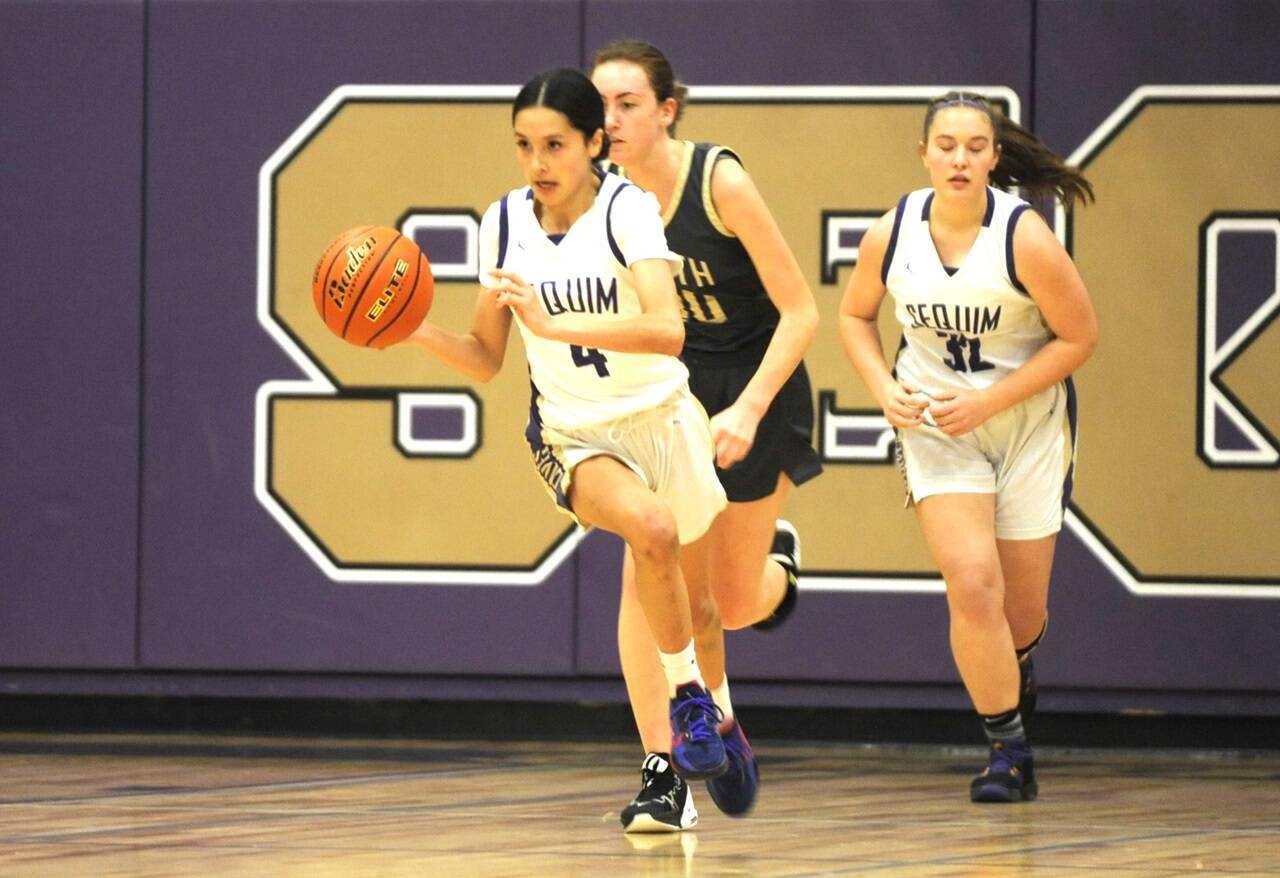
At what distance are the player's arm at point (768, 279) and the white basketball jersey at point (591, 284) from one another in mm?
245

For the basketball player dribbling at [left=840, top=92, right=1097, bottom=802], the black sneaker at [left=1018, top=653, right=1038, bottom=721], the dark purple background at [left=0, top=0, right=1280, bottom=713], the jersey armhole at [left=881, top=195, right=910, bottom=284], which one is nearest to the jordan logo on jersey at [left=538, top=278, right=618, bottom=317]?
the basketball player dribbling at [left=840, top=92, right=1097, bottom=802]

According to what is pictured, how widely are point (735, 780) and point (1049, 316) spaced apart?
1492mm

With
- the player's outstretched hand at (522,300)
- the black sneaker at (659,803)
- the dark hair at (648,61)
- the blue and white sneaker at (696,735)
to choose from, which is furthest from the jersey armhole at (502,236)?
the black sneaker at (659,803)

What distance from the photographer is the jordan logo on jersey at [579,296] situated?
4.61m

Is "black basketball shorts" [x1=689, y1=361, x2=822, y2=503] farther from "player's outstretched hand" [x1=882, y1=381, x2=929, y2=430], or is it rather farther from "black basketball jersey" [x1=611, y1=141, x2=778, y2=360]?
"player's outstretched hand" [x1=882, y1=381, x2=929, y2=430]

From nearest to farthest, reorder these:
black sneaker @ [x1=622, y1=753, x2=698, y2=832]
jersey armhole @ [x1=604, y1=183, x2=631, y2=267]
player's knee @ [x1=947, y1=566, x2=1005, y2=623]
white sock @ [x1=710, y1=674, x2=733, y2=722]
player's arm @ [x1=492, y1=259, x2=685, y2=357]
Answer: player's arm @ [x1=492, y1=259, x2=685, y2=357]
jersey armhole @ [x1=604, y1=183, x2=631, y2=267]
black sneaker @ [x1=622, y1=753, x2=698, y2=832]
white sock @ [x1=710, y1=674, x2=733, y2=722]
player's knee @ [x1=947, y1=566, x2=1005, y2=623]

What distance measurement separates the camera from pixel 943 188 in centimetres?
559

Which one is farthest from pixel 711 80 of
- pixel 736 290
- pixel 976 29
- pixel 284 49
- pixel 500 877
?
pixel 500 877

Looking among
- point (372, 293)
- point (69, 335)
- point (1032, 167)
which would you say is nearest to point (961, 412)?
point (1032, 167)

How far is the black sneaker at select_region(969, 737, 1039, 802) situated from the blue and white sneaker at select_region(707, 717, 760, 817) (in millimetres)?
905

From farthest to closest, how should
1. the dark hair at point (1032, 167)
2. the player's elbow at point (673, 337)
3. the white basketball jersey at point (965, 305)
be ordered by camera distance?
the dark hair at point (1032, 167), the white basketball jersey at point (965, 305), the player's elbow at point (673, 337)

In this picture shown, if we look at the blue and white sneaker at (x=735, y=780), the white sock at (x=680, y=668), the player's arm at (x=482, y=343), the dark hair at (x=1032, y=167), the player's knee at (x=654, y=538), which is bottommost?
the blue and white sneaker at (x=735, y=780)

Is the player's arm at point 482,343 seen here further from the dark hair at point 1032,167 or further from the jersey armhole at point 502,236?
the dark hair at point 1032,167

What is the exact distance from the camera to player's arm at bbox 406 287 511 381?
15.4 ft
